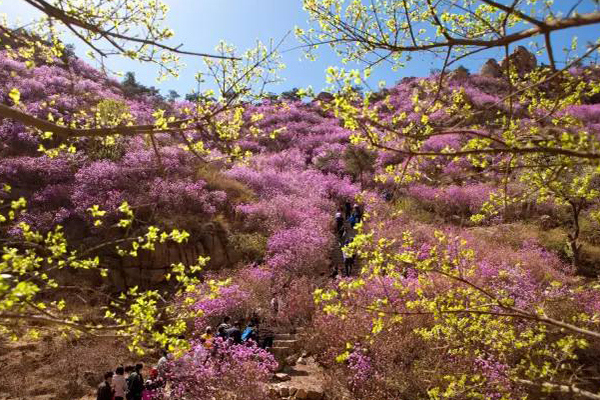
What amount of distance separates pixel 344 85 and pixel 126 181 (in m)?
17.1

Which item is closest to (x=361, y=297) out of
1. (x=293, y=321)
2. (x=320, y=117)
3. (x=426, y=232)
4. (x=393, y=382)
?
(x=293, y=321)

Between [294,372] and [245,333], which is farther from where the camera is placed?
[245,333]

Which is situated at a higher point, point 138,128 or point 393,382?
point 138,128

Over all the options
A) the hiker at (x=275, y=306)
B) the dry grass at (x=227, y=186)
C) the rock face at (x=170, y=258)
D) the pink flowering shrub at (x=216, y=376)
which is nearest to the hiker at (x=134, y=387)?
the pink flowering shrub at (x=216, y=376)

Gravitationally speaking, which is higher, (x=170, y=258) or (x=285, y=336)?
(x=170, y=258)

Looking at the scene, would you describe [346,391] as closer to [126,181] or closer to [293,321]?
[293,321]

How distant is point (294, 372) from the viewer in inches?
466

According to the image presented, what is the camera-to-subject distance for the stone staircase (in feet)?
33.9

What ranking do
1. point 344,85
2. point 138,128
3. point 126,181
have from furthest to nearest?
point 126,181
point 138,128
point 344,85

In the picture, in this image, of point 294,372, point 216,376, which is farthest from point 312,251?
point 216,376

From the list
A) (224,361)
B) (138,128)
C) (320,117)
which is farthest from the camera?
(320,117)

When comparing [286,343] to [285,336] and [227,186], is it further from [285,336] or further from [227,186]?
[227,186]

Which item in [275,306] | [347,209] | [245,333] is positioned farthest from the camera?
[347,209]

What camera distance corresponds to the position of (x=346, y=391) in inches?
402
